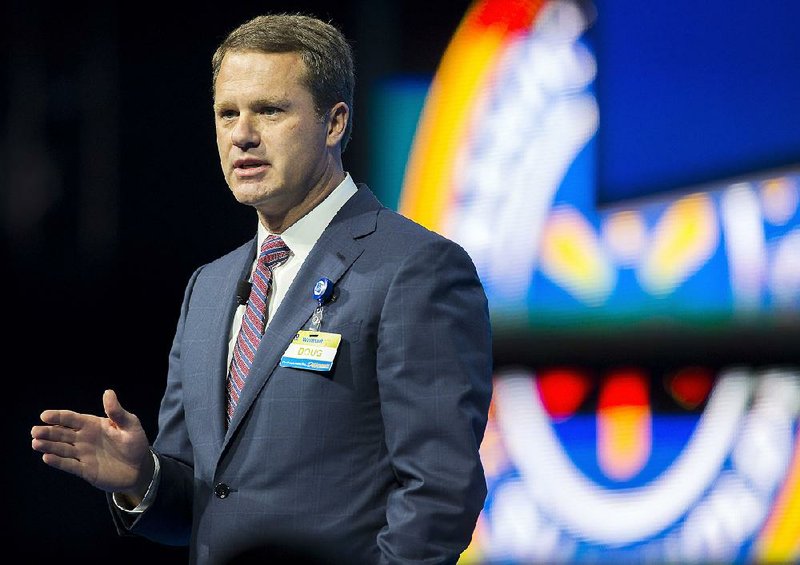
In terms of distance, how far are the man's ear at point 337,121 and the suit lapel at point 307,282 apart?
127 mm

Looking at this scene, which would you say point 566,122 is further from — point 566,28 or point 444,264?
point 444,264

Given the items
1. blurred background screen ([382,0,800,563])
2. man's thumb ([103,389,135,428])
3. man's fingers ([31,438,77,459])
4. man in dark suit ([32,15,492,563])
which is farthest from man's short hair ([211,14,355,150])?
blurred background screen ([382,0,800,563])

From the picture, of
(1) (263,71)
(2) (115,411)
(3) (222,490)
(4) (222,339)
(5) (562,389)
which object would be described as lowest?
(5) (562,389)

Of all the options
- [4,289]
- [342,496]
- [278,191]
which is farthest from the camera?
[4,289]

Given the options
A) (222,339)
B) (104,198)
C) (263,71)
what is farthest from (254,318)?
(104,198)

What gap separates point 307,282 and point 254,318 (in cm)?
13

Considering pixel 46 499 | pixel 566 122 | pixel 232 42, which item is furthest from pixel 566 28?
pixel 46 499

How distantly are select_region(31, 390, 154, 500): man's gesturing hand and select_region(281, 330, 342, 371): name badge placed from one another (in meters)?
0.30

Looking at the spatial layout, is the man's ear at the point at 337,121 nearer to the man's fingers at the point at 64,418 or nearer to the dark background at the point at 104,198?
the man's fingers at the point at 64,418

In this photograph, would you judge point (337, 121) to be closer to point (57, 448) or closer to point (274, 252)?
point (274, 252)

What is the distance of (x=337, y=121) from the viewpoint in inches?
83.4

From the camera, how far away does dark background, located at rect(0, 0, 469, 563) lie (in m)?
3.71

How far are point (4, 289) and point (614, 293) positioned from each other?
76.1 inches

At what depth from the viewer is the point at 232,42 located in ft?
6.80
